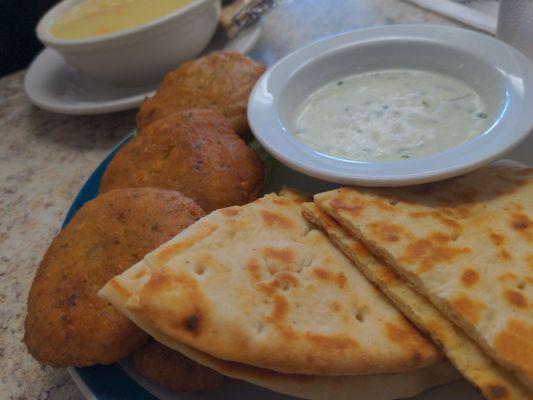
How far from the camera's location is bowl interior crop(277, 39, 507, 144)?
207 cm

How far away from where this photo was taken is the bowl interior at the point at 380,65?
2070mm

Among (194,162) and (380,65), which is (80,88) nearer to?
(194,162)

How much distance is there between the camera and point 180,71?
2.41 m

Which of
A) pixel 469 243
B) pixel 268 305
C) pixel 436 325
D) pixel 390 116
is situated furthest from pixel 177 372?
pixel 390 116

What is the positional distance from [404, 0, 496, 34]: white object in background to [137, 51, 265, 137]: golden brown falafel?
1.39m

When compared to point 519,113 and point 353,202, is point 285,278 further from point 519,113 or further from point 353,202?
point 519,113

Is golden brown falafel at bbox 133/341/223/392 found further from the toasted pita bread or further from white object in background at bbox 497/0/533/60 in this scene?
white object in background at bbox 497/0/533/60

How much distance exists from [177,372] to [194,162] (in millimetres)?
722

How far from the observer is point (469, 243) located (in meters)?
1.48

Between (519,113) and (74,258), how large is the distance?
1.45 metres

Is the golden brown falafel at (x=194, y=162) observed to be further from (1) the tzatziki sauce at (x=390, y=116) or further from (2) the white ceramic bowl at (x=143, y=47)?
(2) the white ceramic bowl at (x=143, y=47)

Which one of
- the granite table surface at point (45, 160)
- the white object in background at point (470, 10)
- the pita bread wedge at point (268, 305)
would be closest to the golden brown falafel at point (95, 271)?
the pita bread wedge at point (268, 305)

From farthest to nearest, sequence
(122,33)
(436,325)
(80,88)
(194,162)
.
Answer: (80,88) → (122,33) → (194,162) → (436,325)

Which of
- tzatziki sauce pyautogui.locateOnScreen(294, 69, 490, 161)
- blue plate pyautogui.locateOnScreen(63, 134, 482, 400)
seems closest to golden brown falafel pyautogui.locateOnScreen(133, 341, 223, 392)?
blue plate pyautogui.locateOnScreen(63, 134, 482, 400)
